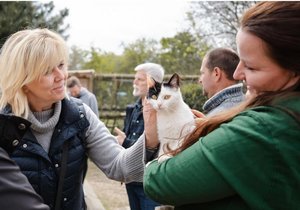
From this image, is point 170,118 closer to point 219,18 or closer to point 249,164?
point 249,164

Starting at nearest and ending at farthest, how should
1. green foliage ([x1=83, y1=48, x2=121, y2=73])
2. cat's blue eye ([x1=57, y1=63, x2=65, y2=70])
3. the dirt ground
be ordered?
1. cat's blue eye ([x1=57, y1=63, x2=65, y2=70])
2. the dirt ground
3. green foliage ([x1=83, y1=48, x2=121, y2=73])

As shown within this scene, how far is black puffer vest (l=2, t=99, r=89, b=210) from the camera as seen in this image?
174 centimetres

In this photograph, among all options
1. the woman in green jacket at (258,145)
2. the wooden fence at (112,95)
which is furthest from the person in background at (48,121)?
the wooden fence at (112,95)

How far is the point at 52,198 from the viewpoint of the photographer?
5.88ft

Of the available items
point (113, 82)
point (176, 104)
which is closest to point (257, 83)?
point (176, 104)

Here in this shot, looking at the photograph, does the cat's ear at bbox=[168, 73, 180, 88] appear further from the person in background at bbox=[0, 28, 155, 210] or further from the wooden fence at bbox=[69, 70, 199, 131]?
the wooden fence at bbox=[69, 70, 199, 131]

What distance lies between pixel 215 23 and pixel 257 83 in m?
12.9

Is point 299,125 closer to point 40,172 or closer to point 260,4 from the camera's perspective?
point 260,4

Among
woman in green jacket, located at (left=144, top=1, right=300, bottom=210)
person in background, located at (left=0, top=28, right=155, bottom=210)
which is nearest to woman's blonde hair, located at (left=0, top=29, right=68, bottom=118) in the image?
person in background, located at (left=0, top=28, right=155, bottom=210)

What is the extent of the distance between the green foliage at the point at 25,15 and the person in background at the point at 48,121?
742 centimetres

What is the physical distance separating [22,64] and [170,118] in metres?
0.70

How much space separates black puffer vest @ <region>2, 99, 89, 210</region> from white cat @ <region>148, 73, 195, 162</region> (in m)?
0.36

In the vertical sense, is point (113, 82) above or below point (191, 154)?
below

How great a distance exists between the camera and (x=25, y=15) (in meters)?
10.1
